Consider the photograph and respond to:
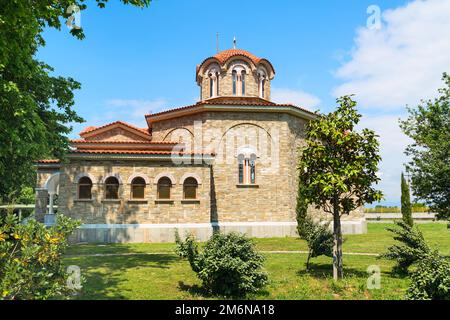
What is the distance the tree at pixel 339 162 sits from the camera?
1043cm

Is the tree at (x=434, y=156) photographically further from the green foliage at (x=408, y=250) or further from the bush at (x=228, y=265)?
the bush at (x=228, y=265)

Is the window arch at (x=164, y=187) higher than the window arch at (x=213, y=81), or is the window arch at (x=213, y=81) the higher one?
the window arch at (x=213, y=81)

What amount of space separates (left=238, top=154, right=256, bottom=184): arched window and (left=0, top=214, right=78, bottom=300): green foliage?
1547 cm

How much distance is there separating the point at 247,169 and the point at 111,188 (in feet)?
29.2

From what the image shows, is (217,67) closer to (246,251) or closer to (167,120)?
(167,120)

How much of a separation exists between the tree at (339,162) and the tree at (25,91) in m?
7.24

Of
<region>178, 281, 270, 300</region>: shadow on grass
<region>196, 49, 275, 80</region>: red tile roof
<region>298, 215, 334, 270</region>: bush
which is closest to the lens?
<region>178, 281, 270, 300</region>: shadow on grass

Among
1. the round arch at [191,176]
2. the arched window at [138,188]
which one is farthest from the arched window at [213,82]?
the arched window at [138,188]

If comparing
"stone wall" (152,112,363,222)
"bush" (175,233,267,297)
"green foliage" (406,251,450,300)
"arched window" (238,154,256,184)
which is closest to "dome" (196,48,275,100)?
"stone wall" (152,112,363,222)

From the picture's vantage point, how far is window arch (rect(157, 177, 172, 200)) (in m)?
19.5

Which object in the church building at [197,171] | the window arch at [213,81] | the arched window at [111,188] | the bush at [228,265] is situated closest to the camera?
the bush at [228,265]

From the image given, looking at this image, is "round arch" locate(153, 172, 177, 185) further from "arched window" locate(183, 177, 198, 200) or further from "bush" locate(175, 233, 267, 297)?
"bush" locate(175, 233, 267, 297)

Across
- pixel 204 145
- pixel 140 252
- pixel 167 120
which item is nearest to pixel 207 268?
pixel 140 252
